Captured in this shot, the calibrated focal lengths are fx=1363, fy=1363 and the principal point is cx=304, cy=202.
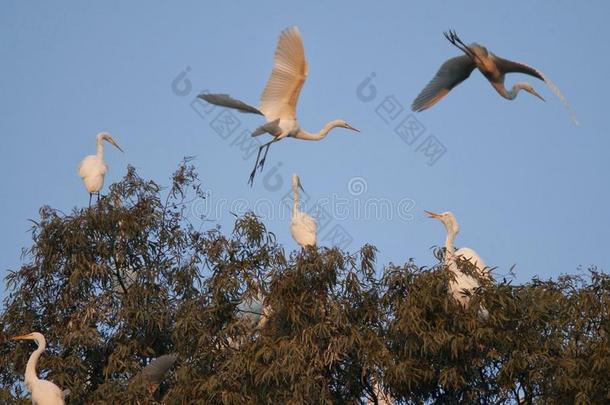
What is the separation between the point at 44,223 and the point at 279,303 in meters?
2.96

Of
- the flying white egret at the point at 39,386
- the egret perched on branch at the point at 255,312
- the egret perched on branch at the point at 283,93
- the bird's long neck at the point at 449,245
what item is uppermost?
the egret perched on branch at the point at 283,93

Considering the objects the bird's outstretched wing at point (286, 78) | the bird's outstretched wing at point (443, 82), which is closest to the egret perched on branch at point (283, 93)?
the bird's outstretched wing at point (286, 78)

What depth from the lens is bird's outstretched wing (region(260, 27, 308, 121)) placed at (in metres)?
14.4

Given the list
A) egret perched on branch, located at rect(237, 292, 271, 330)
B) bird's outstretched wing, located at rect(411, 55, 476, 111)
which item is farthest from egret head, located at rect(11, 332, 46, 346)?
bird's outstretched wing, located at rect(411, 55, 476, 111)

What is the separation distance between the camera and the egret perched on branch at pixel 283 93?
1434 cm

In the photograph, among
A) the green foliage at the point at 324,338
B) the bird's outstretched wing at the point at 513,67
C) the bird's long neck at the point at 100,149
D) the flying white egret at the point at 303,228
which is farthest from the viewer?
the bird's long neck at the point at 100,149

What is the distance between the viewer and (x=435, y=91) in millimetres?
14602

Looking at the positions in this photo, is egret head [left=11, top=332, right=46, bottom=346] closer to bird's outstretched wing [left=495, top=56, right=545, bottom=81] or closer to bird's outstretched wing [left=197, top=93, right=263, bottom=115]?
bird's outstretched wing [left=197, top=93, right=263, bottom=115]

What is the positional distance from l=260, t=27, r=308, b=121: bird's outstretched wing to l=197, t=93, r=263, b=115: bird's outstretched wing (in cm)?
74

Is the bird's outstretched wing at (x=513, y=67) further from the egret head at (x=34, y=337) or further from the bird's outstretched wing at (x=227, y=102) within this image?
the egret head at (x=34, y=337)

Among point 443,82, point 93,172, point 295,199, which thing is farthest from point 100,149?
point 443,82

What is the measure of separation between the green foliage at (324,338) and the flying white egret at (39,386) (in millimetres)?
244

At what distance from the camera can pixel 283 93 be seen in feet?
49.0

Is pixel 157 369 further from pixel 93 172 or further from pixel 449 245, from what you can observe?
pixel 93 172
